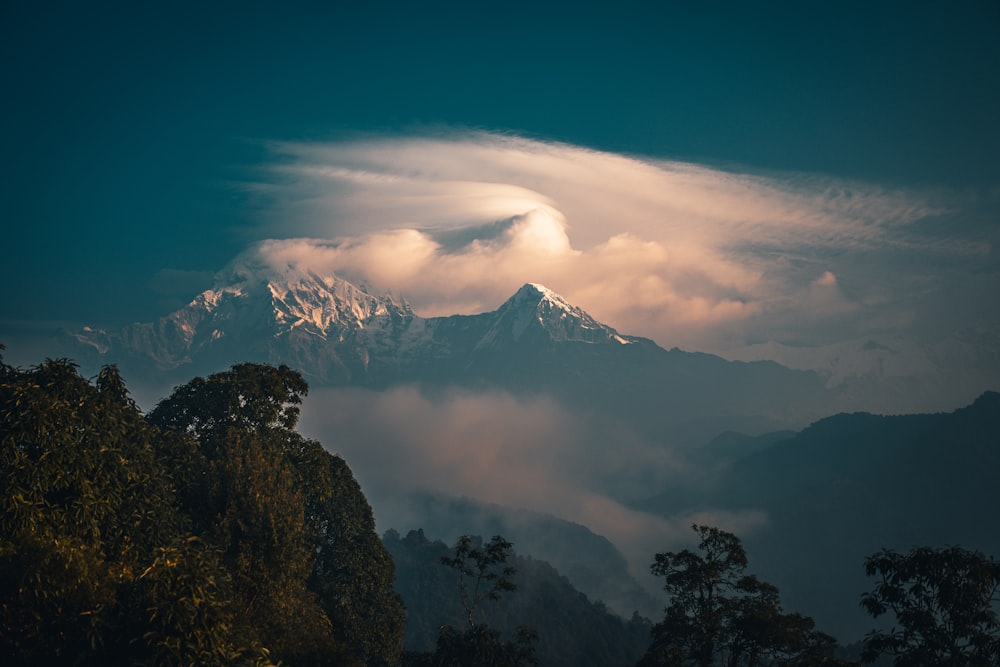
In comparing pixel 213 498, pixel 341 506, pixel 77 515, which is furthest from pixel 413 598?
pixel 77 515

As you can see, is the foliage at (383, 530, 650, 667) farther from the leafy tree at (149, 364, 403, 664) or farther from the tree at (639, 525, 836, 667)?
the tree at (639, 525, 836, 667)

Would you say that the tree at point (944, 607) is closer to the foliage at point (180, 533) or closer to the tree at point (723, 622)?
the tree at point (723, 622)

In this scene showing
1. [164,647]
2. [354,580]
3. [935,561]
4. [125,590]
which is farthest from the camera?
[354,580]

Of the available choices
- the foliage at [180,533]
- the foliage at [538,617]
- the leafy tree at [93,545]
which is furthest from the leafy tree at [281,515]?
the foliage at [538,617]

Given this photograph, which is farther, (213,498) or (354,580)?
(354,580)

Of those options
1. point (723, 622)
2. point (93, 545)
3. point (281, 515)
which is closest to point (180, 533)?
point (281, 515)

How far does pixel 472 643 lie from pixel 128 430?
21130 millimetres

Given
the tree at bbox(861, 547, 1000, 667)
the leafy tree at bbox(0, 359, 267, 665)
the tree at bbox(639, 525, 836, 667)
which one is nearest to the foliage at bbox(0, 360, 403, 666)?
the leafy tree at bbox(0, 359, 267, 665)

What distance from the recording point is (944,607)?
21828 millimetres

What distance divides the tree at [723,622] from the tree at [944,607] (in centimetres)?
598

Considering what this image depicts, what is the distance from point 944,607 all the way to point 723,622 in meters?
12.9

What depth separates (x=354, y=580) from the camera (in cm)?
4478

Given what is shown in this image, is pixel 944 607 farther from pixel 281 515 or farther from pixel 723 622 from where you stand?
pixel 281 515

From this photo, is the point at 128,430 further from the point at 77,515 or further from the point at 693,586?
the point at 693,586
